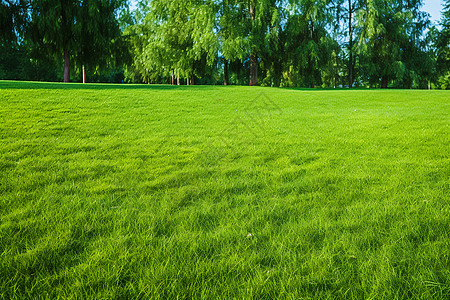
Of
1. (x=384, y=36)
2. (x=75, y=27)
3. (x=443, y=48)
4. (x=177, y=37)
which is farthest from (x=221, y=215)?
(x=443, y=48)

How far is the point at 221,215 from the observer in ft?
8.95

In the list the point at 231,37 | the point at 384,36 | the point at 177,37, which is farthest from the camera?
the point at 384,36

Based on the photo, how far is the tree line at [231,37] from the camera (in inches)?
782

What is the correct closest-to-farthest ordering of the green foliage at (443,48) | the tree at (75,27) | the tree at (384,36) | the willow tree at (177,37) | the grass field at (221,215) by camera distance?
1. the grass field at (221,215)
2. the tree at (75,27)
3. the willow tree at (177,37)
4. the tree at (384,36)
5. the green foliage at (443,48)

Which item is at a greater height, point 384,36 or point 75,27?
point 384,36

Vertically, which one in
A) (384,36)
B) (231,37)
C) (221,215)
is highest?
(384,36)

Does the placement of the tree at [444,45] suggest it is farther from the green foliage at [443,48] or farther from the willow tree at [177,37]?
the willow tree at [177,37]

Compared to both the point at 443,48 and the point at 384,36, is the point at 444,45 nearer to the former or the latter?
the point at 443,48

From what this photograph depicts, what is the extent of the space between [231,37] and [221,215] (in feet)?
63.0

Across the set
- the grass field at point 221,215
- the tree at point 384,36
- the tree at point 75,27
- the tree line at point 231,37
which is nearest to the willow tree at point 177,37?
the tree line at point 231,37

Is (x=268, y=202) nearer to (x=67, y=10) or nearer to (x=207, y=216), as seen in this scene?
(x=207, y=216)

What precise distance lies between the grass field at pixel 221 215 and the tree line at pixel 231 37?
15.0 meters

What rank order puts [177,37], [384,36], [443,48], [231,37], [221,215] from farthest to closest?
1. [443,48]
2. [384,36]
3. [177,37]
4. [231,37]
5. [221,215]

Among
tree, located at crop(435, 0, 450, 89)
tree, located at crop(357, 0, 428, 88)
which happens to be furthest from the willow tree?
tree, located at crop(435, 0, 450, 89)
